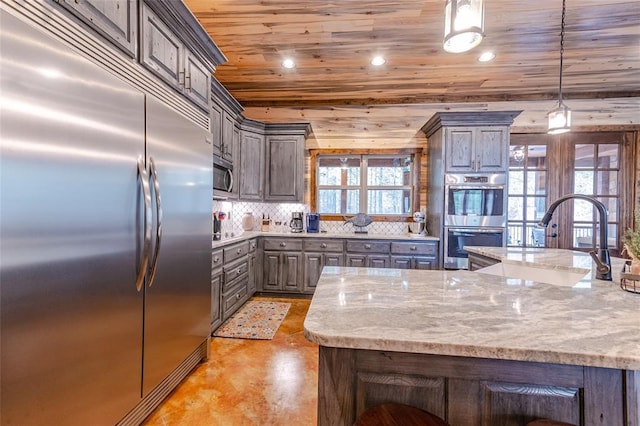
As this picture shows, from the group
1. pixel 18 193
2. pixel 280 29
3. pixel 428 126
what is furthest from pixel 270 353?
pixel 428 126

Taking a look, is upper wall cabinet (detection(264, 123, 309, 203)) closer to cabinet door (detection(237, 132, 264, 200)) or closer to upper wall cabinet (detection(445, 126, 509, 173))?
cabinet door (detection(237, 132, 264, 200))

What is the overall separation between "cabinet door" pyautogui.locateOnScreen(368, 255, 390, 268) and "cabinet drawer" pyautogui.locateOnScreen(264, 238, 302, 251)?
3.14ft

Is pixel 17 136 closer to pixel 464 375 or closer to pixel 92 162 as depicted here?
pixel 92 162

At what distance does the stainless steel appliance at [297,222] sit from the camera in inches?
174

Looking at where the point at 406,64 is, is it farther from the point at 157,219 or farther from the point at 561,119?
the point at 157,219

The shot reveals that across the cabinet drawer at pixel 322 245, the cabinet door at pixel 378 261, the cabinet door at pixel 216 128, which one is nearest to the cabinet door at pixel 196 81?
the cabinet door at pixel 216 128

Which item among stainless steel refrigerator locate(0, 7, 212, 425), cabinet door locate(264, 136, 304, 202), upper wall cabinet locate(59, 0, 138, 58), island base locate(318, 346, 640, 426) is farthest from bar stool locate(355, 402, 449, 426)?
cabinet door locate(264, 136, 304, 202)

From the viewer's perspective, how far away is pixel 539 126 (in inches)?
169

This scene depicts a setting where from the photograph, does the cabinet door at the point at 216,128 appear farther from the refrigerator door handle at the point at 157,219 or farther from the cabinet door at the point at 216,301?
the refrigerator door handle at the point at 157,219

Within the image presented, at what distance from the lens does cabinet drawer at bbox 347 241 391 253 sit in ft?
13.0

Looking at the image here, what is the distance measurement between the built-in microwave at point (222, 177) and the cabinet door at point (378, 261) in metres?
1.99

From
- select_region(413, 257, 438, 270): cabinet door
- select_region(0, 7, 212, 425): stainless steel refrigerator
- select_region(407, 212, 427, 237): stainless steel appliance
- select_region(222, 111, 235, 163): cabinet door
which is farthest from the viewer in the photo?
select_region(407, 212, 427, 237): stainless steel appliance

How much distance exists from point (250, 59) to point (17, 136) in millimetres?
2753

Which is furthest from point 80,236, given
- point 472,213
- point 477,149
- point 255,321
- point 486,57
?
point 477,149
